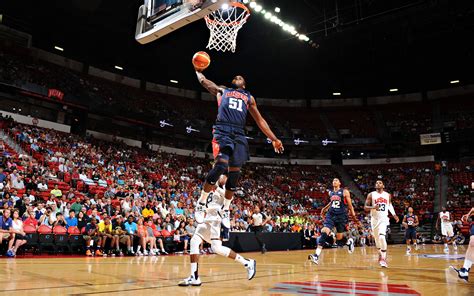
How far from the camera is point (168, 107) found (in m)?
34.3

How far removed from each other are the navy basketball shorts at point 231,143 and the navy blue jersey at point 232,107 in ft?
0.30

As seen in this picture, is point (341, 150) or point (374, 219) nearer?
point (374, 219)

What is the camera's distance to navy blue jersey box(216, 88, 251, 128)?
5.42 m

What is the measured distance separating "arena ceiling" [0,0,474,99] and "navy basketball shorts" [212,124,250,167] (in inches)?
684

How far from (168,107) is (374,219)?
26.3 m

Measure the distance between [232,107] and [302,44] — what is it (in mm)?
23947

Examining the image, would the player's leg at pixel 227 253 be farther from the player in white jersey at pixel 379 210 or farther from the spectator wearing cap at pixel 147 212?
the spectator wearing cap at pixel 147 212

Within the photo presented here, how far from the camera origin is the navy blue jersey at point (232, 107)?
5.42 m

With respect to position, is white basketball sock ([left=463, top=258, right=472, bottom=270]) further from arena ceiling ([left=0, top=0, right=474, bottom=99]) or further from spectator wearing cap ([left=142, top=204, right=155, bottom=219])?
arena ceiling ([left=0, top=0, right=474, bottom=99])

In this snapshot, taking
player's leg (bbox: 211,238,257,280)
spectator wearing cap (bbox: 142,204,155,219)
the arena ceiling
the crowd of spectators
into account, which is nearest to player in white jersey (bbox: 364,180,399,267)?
player's leg (bbox: 211,238,257,280)

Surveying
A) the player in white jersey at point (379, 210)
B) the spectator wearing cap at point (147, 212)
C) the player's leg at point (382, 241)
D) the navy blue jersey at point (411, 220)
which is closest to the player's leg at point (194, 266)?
the player's leg at point (382, 241)

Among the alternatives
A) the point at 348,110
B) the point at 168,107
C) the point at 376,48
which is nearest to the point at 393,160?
the point at 348,110

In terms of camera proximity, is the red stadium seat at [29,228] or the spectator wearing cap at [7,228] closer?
the spectator wearing cap at [7,228]

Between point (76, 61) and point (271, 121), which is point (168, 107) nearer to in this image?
point (76, 61)
